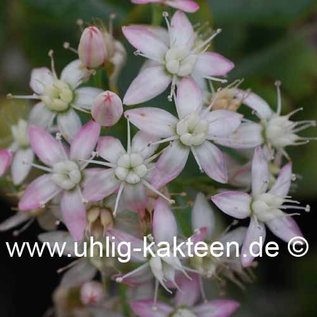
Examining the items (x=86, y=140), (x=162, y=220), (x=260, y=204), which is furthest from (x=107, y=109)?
(x=260, y=204)

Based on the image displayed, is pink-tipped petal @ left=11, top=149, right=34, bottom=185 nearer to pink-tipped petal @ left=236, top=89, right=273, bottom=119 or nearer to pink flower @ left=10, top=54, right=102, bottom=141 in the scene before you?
pink flower @ left=10, top=54, right=102, bottom=141

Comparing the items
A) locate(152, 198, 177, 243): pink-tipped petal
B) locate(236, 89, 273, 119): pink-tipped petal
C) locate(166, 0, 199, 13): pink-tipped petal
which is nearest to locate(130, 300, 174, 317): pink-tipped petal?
locate(152, 198, 177, 243): pink-tipped petal

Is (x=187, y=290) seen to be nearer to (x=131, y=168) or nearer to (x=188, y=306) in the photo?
(x=188, y=306)

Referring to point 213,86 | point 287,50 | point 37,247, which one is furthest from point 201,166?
point 287,50

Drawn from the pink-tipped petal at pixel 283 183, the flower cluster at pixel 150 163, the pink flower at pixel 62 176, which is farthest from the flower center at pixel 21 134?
the pink-tipped petal at pixel 283 183

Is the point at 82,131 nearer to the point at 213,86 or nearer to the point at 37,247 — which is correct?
the point at 213,86

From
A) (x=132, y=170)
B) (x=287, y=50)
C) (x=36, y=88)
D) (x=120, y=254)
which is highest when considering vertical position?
(x=287, y=50)

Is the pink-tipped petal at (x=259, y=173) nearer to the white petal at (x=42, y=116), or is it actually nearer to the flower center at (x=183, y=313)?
the flower center at (x=183, y=313)
